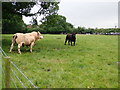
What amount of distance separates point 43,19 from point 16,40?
289 inches

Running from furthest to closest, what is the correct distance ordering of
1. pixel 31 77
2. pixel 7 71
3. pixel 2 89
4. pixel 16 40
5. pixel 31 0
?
pixel 31 0, pixel 16 40, pixel 31 77, pixel 2 89, pixel 7 71

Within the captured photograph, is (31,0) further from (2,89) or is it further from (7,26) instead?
(7,26)

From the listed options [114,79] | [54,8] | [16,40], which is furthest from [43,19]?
[114,79]

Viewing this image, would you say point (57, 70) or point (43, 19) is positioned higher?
point (43, 19)

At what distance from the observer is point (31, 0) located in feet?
56.9

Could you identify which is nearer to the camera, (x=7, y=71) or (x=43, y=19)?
(x=7, y=71)

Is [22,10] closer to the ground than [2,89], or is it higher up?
higher up

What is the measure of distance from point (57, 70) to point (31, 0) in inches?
433

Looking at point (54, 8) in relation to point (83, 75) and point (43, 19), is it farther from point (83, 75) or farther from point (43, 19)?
point (83, 75)

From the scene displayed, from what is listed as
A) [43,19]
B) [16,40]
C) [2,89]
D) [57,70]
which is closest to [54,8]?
[43,19]

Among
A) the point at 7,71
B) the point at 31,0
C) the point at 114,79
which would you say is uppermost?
the point at 31,0

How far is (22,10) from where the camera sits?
61.2ft

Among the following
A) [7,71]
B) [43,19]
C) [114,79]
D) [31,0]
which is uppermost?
[31,0]

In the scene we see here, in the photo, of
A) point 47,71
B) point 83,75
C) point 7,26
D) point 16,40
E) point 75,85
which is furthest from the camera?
point 7,26
